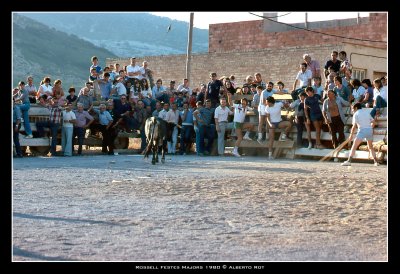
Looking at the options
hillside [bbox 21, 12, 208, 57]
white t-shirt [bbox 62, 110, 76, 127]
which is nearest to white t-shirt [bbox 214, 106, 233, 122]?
white t-shirt [bbox 62, 110, 76, 127]

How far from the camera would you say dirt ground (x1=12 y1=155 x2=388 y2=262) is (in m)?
8.42

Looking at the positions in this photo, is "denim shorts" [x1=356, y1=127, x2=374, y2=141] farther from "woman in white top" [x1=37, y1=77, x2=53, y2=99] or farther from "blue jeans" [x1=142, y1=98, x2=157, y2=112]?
"woman in white top" [x1=37, y1=77, x2=53, y2=99]

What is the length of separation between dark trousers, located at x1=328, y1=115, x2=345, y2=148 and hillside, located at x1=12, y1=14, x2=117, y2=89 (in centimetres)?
5234

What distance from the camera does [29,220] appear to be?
34.2ft

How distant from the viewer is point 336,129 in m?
22.5

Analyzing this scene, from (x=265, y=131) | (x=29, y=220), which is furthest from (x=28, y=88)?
(x=29, y=220)

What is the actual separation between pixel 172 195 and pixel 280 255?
549 cm

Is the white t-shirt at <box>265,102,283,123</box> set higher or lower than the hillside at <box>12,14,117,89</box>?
lower

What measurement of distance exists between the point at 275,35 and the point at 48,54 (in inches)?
1856

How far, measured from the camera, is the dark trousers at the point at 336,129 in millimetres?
22375

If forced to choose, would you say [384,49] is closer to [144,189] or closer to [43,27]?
[144,189]

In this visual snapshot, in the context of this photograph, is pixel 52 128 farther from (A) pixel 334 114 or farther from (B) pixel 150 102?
(A) pixel 334 114

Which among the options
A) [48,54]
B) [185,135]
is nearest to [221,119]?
[185,135]

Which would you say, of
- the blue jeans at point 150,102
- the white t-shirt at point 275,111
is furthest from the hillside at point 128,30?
the white t-shirt at point 275,111
